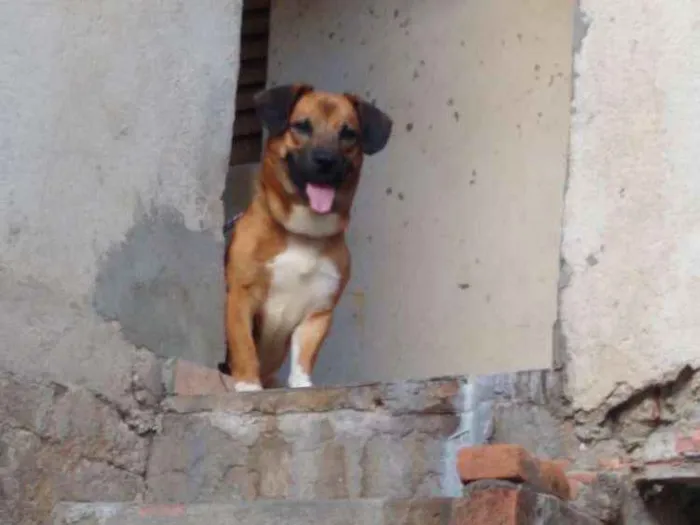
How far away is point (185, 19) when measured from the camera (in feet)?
10.3

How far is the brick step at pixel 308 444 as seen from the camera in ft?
8.44

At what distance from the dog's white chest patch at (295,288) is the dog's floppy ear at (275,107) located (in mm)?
353

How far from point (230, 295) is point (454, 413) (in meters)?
0.96

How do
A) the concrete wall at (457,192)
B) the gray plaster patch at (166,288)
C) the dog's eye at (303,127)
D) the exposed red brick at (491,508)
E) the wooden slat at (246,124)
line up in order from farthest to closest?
the wooden slat at (246,124) → the concrete wall at (457,192) → the dog's eye at (303,127) → the gray plaster patch at (166,288) → the exposed red brick at (491,508)

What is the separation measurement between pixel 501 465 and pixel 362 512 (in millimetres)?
326

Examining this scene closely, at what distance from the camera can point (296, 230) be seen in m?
3.43

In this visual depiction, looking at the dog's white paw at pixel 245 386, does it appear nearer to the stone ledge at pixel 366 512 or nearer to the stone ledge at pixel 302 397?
the stone ledge at pixel 302 397

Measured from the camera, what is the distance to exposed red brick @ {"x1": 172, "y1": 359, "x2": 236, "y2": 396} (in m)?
2.98

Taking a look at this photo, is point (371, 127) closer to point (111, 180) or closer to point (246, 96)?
point (111, 180)

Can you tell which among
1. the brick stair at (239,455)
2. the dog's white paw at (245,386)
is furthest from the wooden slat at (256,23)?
the brick stair at (239,455)

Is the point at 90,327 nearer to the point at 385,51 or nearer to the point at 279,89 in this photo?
the point at 279,89

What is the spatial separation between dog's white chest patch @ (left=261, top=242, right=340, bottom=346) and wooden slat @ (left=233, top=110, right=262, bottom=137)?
1.69m

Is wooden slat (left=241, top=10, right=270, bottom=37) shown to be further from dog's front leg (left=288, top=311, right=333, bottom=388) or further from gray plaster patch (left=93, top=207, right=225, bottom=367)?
gray plaster patch (left=93, top=207, right=225, bottom=367)

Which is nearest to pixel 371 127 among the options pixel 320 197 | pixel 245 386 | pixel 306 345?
pixel 320 197
